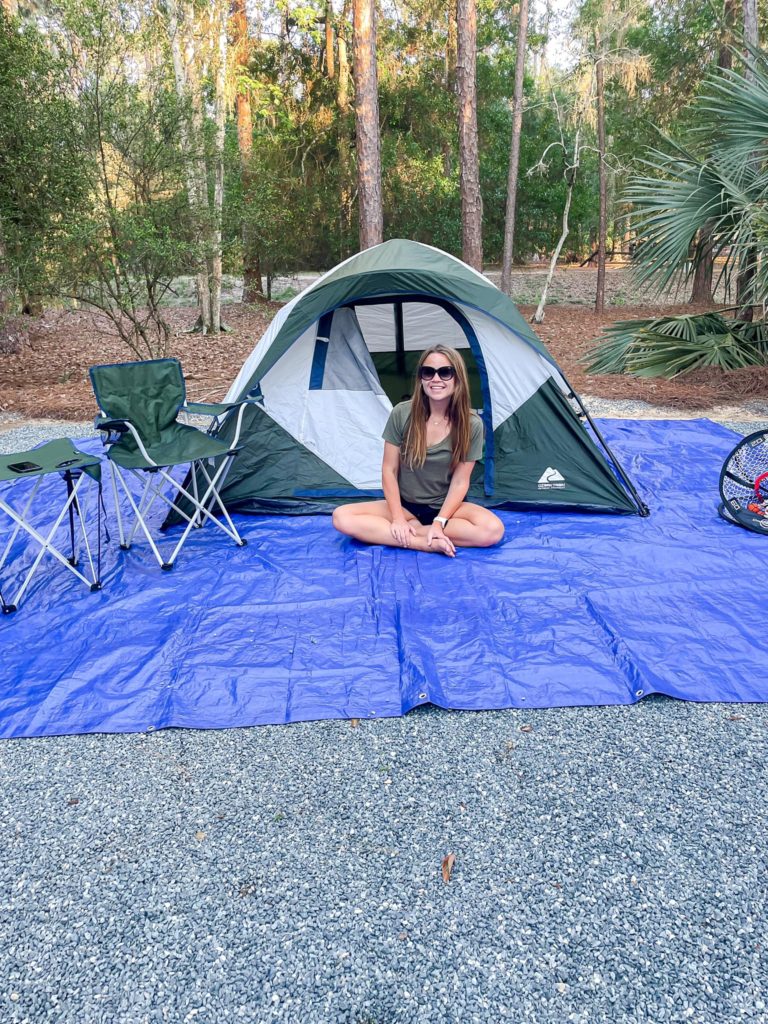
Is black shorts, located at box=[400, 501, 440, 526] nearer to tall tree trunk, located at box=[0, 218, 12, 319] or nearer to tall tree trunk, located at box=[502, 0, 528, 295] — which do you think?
tall tree trunk, located at box=[0, 218, 12, 319]

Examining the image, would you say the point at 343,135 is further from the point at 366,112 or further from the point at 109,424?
the point at 109,424

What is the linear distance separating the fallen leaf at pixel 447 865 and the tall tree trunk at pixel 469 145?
9027 millimetres

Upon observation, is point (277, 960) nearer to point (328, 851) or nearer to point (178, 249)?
point (328, 851)

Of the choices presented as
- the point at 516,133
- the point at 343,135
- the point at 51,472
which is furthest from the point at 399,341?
the point at 343,135

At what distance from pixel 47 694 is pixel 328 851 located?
3.99 feet

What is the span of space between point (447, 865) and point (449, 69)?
16476 millimetres

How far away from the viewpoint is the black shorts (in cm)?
345

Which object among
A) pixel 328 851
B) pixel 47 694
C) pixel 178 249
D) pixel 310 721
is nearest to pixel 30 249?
pixel 178 249

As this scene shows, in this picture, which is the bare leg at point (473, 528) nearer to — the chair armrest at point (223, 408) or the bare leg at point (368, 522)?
the bare leg at point (368, 522)

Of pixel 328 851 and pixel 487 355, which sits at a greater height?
pixel 487 355

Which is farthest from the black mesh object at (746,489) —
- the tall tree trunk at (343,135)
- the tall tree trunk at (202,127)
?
the tall tree trunk at (343,135)

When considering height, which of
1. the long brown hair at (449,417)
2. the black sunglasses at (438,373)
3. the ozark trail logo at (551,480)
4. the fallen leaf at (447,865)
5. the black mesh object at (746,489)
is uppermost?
the black sunglasses at (438,373)

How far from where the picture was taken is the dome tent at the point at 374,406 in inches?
149

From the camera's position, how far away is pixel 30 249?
6.61m
